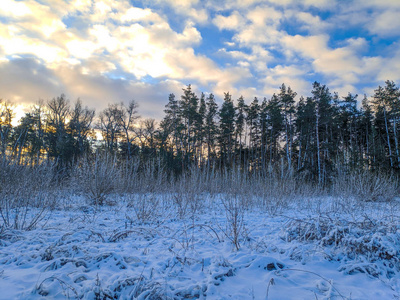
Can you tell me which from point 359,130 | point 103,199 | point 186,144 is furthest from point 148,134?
point 359,130

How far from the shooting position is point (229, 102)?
1057 inches

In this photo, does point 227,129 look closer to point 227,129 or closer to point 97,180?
point 227,129

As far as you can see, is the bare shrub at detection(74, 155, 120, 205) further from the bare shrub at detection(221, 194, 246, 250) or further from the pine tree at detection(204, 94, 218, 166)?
the pine tree at detection(204, 94, 218, 166)

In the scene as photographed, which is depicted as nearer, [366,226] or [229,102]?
[366,226]

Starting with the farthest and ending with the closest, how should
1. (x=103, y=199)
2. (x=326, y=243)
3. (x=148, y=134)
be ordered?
(x=148, y=134) < (x=103, y=199) < (x=326, y=243)

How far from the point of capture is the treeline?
21531mm

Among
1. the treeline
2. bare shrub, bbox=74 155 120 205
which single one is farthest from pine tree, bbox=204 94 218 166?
bare shrub, bbox=74 155 120 205

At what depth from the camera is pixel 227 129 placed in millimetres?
Answer: 26031

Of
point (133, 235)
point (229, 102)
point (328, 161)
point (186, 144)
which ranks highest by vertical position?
point (229, 102)

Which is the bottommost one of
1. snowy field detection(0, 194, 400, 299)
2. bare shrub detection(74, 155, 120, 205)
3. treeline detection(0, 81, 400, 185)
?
snowy field detection(0, 194, 400, 299)

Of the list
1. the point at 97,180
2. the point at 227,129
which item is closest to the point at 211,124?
the point at 227,129

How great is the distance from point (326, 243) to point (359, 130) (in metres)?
29.9

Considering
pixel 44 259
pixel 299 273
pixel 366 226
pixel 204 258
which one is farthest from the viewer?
pixel 366 226

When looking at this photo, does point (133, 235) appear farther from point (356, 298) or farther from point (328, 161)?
point (328, 161)
